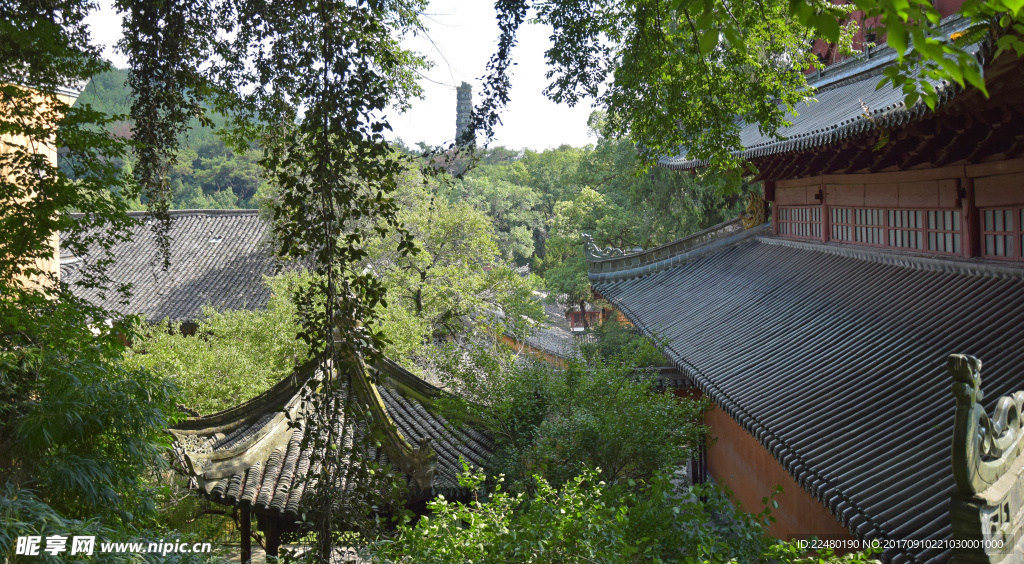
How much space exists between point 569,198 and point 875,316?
24707 mm

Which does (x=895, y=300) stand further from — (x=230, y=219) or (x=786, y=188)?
(x=230, y=219)

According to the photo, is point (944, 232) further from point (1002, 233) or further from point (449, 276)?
point (449, 276)

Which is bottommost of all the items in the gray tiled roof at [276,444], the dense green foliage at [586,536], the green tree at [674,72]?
the gray tiled roof at [276,444]

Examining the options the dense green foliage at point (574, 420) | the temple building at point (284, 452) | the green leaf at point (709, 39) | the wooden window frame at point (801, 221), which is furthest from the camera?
the wooden window frame at point (801, 221)

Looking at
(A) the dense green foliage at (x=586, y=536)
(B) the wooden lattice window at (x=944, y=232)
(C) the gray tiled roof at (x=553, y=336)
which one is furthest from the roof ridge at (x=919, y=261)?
(C) the gray tiled roof at (x=553, y=336)

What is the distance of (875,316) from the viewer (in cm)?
630

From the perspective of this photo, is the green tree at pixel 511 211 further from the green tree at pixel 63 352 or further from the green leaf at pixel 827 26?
the green leaf at pixel 827 26

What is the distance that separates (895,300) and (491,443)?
431cm

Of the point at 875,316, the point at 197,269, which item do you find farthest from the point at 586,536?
the point at 197,269

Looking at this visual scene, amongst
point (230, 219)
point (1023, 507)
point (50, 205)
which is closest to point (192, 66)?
point (50, 205)

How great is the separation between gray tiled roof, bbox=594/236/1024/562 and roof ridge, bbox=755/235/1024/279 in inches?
0.6

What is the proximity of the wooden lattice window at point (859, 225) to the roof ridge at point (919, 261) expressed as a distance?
117 millimetres

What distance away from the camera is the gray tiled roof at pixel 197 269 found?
18703 millimetres

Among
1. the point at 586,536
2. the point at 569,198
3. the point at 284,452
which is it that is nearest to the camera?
the point at 586,536
